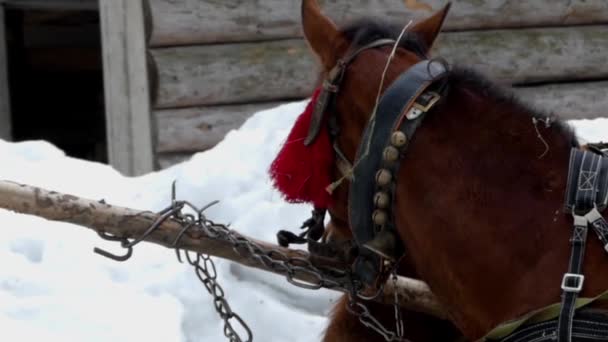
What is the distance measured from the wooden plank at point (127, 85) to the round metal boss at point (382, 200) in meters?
2.81

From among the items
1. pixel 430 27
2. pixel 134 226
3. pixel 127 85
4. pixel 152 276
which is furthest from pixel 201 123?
pixel 430 27

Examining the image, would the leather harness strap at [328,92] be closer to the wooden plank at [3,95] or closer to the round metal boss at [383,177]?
the round metal boss at [383,177]

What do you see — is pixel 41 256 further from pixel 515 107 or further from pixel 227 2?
pixel 515 107

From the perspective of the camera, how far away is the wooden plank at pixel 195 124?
4520 mm

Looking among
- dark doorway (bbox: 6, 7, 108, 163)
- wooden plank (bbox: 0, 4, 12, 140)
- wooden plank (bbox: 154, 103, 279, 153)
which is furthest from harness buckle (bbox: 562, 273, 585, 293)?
dark doorway (bbox: 6, 7, 108, 163)

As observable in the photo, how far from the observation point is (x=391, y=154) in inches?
→ 70.2

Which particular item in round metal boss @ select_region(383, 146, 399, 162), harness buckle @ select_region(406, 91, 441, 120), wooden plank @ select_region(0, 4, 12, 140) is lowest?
wooden plank @ select_region(0, 4, 12, 140)

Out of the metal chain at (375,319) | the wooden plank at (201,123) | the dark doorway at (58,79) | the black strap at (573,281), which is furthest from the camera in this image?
the dark doorway at (58,79)

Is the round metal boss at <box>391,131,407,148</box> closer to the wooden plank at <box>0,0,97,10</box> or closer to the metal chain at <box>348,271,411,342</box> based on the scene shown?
the metal chain at <box>348,271,411,342</box>

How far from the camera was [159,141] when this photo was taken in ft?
14.9

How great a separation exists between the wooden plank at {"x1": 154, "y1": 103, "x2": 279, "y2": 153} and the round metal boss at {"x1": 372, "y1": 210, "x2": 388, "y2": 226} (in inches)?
109

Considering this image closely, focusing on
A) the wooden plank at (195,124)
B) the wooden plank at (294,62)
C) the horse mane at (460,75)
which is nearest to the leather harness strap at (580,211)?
the horse mane at (460,75)

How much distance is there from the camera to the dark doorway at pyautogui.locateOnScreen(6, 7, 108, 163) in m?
7.77

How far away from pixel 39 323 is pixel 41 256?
39 cm
